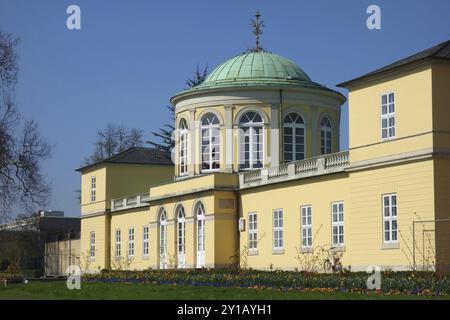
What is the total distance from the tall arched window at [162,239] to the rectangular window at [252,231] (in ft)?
25.6

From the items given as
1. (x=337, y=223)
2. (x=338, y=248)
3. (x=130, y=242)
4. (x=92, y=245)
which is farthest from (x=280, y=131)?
(x=92, y=245)

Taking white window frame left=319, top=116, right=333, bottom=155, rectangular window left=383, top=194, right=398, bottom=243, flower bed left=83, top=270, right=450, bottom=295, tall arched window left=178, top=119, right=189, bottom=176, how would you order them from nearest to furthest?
flower bed left=83, top=270, right=450, bottom=295, rectangular window left=383, top=194, right=398, bottom=243, white window frame left=319, top=116, right=333, bottom=155, tall arched window left=178, top=119, right=189, bottom=176

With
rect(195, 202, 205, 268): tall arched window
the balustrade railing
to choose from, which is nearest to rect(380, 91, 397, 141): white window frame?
the balustrade railing

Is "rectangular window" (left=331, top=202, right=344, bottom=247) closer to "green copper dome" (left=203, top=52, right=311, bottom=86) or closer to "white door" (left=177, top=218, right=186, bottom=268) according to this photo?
"white door" (left=177, top=218, right=186, bottom=268)

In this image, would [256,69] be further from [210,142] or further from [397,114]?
[397,114]

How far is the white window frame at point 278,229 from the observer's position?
41.3m

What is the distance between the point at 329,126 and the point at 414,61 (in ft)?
61.8

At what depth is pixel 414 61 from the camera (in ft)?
105

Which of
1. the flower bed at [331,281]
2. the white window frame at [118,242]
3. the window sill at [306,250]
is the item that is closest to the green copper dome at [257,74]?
the window sill at [306,250]

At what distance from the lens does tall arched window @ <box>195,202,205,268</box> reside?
46031 millimetres

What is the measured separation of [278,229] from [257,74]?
11.3 meters

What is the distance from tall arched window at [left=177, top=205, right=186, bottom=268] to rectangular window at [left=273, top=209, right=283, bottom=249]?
7.27m

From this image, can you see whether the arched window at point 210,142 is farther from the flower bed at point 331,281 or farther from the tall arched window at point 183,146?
the flower bed at point 331,281
